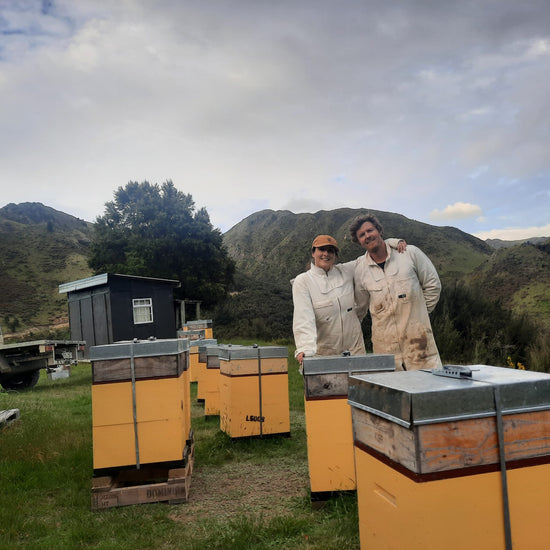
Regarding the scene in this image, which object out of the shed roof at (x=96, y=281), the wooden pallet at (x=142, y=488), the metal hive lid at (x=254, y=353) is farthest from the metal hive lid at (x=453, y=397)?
the shed roof at (x=96, y=281)

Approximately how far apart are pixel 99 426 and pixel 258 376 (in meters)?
2.30

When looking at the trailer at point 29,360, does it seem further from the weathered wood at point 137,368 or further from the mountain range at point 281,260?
the mountain range at point 281,260

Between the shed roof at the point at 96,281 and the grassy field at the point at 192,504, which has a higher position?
the shed roof at the point at 96,281

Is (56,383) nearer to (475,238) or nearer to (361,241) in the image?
(361,241)

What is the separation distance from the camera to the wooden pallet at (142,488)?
374 cm

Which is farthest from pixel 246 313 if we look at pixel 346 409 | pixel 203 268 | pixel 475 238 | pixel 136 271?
pixel 475 238

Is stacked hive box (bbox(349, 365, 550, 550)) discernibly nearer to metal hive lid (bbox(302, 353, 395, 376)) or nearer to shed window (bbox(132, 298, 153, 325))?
metal hive lid (bbox(302, 353, 395, 376))

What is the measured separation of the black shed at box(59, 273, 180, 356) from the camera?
17.9m

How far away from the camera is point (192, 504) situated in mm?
3852

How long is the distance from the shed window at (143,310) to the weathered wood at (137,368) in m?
15.6

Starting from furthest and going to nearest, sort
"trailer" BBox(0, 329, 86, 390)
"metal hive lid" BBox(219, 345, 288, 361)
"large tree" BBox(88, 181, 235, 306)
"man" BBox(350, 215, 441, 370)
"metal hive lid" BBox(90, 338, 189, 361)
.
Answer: "large tree" BBox(88, 181, 235, 306), "trailer" BBox(0, 329, 86, 390), "metal hive lid" BBox(219, 345, 288, 361), "man" BBox(350, 215, 441, 370), "metal hive lid" BBox(90, 338, 189, 361)

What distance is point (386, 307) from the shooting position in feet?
12.7

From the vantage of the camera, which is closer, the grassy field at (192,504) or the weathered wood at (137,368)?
the grassy field at (192,504)

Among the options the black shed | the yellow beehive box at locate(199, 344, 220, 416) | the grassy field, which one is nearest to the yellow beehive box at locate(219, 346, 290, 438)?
the grassy field
